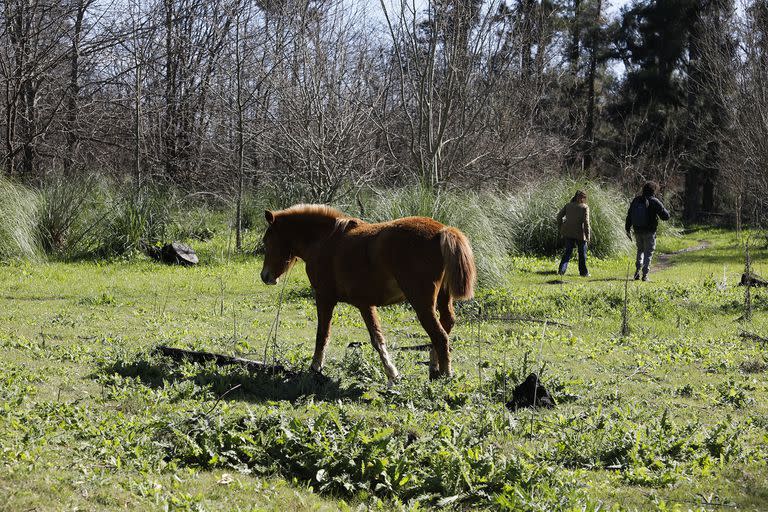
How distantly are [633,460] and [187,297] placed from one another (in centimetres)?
975

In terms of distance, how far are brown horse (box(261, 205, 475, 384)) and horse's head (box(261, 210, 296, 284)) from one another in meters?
0.02

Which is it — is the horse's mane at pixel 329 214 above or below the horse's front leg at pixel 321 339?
above

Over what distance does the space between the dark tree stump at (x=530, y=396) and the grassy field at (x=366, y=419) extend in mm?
128

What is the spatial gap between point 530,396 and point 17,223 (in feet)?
45.0

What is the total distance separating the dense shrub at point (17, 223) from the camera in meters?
16.4

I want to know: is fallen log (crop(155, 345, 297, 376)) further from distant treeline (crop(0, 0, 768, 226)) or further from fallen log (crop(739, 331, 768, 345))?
distant treeline (crop(0, 0, 768, 226))

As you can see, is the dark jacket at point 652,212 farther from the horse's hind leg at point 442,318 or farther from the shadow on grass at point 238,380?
the shadow on grass at point 238,380

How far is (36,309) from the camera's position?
1130cm

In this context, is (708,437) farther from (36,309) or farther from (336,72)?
(336,72)

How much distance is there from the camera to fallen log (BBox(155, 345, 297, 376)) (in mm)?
7410

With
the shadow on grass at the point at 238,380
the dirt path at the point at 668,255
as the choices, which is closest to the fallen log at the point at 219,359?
the shadow on grass at the point at 238,380

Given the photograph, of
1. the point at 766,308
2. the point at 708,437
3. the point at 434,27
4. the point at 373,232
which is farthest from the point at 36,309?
the point at 766,308

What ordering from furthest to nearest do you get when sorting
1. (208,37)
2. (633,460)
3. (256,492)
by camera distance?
(208,37)
(633,460)
(256,492)

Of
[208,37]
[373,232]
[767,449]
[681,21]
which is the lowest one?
[767,449]
